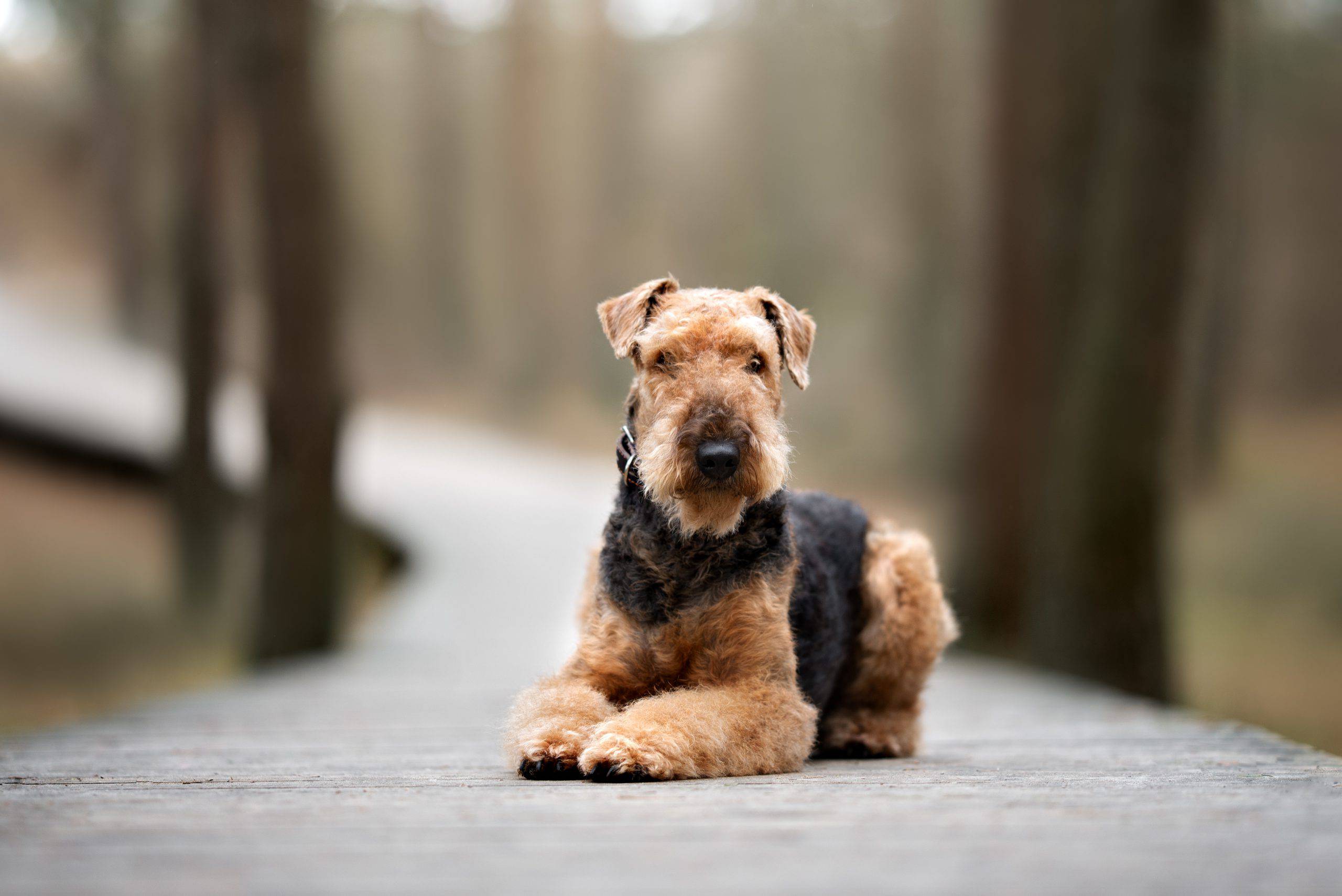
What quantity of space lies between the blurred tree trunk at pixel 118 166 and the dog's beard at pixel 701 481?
12.3 meters

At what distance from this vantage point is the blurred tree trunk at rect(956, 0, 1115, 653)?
8086 mm

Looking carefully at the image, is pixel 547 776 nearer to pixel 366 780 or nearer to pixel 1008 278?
pixel 366 780

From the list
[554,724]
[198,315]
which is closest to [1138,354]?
[554,724]

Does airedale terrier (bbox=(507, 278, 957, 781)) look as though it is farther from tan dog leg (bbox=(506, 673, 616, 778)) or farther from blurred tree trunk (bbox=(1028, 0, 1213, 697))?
blurred tree trunk (bbox=(1028, 0, 1213, 697))

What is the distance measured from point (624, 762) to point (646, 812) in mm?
422

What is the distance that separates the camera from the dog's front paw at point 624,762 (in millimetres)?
2742

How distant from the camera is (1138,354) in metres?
6.47

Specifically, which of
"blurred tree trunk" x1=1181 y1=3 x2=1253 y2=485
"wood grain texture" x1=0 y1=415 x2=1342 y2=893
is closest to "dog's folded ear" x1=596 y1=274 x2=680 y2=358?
"wood grain texture" x1=0 y1=415 x2=1342 y2=893

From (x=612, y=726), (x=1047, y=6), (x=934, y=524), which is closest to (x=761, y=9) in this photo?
(x=934, y=524)

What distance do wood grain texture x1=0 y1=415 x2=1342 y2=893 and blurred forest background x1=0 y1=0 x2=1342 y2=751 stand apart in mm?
2983

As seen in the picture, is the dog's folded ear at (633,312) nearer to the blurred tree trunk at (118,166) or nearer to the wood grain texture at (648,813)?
the wood grain texture at (648,813)

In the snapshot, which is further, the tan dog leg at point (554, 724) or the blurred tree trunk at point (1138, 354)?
the blurred tree trunk at point (1138, 354)

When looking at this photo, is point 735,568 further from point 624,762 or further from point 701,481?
point 624,762

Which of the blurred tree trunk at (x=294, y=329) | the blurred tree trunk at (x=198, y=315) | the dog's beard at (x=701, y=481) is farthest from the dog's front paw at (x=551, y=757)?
the blurred tree trunk at (x=198, y=315)
